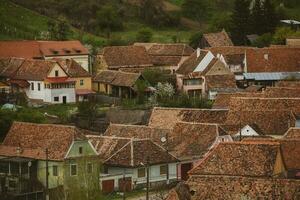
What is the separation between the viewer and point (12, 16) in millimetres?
101812

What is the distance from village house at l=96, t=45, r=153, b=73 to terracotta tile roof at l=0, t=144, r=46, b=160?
3003 centimetres

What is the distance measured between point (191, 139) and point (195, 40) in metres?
Answer: 38.0

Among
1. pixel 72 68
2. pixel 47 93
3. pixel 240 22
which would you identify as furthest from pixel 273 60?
pixel 47 93

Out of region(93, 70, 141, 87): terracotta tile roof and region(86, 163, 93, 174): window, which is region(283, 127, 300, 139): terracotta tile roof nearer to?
region(86, 163, 93, 174): window

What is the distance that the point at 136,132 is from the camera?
6669 centimetres

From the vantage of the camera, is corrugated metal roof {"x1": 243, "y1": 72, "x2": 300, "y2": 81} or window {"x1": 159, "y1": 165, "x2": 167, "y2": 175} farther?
corrugated metal roof {"x1": 243, "y1": 72, "x2": 300, "y2": 81}

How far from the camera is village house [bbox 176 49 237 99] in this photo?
8644 cm

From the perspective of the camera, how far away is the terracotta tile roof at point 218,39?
98994 millimetres

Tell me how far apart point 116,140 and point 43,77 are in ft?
67.8

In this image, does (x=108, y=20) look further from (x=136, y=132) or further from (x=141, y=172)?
(x=141, y=172)

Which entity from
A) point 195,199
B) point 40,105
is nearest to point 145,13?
point 40,105

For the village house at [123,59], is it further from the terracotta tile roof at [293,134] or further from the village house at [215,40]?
the terracotta tile roof at [293,134]

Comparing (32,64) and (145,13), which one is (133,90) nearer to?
(32,64)

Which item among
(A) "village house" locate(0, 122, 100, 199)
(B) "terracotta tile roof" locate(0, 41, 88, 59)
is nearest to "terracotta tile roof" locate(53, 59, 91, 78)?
(B) "terracotta tile roof" locate(0, 41, 88, 59)
